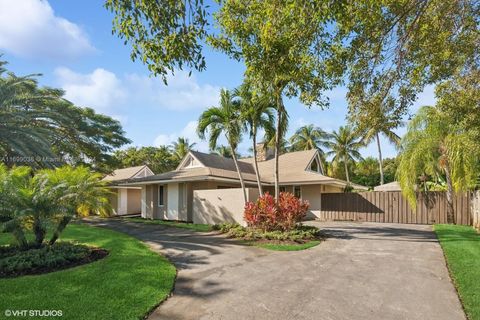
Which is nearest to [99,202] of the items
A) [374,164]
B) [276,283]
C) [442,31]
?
[276,283]

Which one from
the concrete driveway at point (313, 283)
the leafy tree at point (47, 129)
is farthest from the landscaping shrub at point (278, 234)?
the leafy tree at point (47, 129)

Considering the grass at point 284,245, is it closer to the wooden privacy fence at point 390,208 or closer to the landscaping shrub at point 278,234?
the landscaping shrub at point 278,234

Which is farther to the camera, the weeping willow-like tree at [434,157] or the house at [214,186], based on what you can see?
the house at [214,186]

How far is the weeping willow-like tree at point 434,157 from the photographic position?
49.0 feet

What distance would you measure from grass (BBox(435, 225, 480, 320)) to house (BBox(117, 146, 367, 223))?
26.7 feet

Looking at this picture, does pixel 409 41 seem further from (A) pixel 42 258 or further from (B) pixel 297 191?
(B) pixel 297 191

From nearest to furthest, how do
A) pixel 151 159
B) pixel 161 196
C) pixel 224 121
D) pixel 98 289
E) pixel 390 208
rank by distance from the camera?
1. pixel 98 289
2. pixel 224 121
3. pixel 390 208
4. pixel 161 196
5. pixel 151 159

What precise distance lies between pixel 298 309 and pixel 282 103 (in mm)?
8830

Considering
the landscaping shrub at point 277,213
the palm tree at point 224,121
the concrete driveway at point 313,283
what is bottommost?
the concrete driveway at point 313,283

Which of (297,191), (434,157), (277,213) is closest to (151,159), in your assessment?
(297,191)

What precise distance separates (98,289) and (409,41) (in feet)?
27.8

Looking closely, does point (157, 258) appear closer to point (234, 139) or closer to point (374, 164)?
point (234, 139)

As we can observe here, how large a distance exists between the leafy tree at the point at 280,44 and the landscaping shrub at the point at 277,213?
524 cm

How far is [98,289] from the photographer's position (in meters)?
5.51
